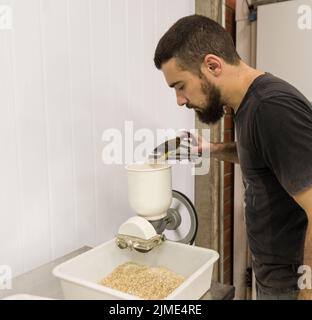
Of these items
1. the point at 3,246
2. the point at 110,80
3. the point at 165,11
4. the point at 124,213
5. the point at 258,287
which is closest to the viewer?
the point at 3,246

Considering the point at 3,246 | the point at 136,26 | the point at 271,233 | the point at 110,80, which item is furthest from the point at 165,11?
the point at 3,246

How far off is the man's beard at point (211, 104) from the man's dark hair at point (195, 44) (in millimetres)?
73

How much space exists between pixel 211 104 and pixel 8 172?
0.73 metres

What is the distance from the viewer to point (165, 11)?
1943mm

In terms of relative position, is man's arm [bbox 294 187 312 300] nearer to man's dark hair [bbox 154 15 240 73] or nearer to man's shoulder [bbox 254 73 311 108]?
man's shoulder [bbox 254 73 311 108]

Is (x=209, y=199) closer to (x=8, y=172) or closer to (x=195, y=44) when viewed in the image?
(x=195, y=44)

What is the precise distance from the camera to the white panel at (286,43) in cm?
223

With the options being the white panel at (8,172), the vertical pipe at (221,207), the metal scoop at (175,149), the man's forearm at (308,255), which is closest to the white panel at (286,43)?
the vertical pipe at (221,207)

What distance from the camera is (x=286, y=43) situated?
2.29 m

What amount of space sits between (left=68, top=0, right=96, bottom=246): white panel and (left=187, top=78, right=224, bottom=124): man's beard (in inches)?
17.3

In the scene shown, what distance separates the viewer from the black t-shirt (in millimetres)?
979
